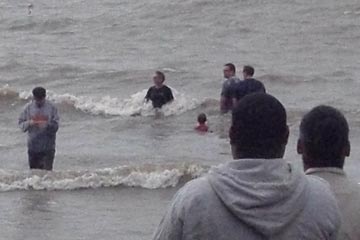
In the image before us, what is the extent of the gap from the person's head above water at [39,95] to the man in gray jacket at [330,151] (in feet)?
33.3

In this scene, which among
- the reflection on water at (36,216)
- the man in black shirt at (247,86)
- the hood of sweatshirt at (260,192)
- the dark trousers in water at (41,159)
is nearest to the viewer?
the hood of sweatshirt at (260,192)

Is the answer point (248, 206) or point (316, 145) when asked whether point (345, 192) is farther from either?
point (248, 206)

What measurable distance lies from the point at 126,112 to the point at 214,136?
4.20 meters

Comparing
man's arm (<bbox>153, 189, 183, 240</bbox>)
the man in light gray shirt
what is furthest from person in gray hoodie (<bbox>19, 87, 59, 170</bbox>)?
man's arm (<bbox>153, 189, 183, 240</bbox>)

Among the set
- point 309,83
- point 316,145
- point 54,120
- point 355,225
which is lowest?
point 309,83

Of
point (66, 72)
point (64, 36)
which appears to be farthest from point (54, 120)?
point (64, 36)

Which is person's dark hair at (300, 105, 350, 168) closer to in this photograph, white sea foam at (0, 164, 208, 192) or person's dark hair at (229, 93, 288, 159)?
person's dark hair at (229, 93, 288, 159)

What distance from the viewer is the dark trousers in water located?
15086mm

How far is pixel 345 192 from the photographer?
413cm

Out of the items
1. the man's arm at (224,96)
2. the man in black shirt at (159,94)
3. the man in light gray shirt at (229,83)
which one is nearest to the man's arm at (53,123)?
the man in light gray shirt at (229,83)

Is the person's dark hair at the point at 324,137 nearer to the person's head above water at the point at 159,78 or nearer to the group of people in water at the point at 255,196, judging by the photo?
the group of people in water at the point at 255,196

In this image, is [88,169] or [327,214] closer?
[327,214]

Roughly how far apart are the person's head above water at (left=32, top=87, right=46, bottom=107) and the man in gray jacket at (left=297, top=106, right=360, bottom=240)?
33.3 feet

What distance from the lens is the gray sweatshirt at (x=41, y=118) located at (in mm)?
14461
